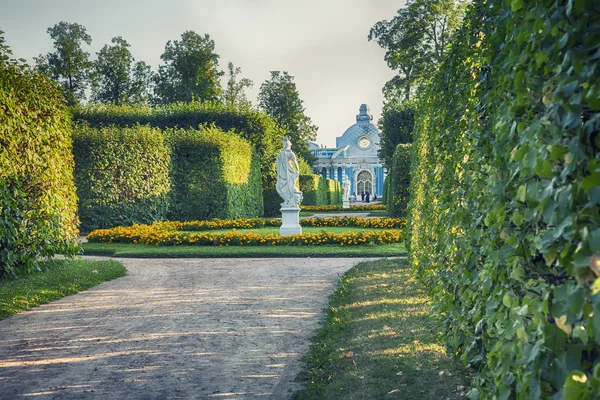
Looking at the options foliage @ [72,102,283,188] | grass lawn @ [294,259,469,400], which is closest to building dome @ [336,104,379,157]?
foliage @ [72,102,283,188]

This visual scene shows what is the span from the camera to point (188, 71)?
44.6 meters

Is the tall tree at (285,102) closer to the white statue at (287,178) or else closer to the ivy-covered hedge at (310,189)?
the ivy-covered hedge at (310,189)

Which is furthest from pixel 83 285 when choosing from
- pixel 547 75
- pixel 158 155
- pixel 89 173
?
pixel 158 155

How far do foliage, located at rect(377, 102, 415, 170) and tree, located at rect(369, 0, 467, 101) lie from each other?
189cm

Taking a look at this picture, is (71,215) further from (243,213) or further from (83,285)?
(243,213)

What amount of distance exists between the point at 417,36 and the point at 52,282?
89.3ft

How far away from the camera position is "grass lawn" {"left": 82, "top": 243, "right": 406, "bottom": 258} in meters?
10.9

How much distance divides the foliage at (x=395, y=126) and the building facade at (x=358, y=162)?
4235 centimetres

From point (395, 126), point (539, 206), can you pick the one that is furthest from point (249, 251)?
point (395, 126)

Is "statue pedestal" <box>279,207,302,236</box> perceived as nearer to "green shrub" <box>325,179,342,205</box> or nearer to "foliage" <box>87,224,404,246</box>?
"foliage" <box>87,224,404,246</box>

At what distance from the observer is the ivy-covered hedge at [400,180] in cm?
1873

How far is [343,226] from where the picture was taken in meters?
17.7

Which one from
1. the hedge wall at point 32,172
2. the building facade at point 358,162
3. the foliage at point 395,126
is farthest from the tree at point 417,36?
the building facade at point 358,162

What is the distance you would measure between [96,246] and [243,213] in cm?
1010
